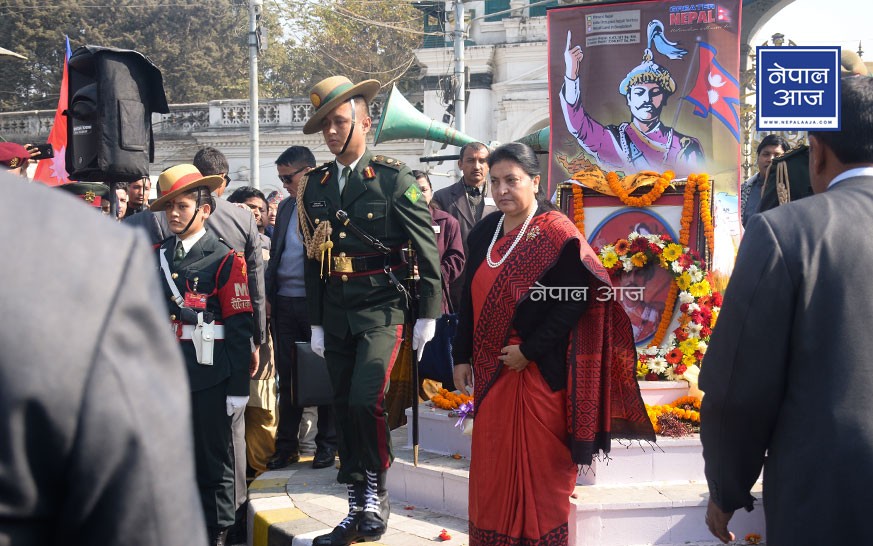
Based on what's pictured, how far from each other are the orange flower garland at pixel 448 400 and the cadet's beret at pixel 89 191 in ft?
11.3

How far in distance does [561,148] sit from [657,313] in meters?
1.83

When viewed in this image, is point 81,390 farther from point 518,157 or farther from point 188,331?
point 188,331

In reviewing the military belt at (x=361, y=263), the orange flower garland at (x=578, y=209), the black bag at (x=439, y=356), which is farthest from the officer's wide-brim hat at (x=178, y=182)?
the orange flower garland at (x=578, y=209)

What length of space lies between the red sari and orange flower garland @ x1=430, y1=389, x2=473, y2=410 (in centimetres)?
192

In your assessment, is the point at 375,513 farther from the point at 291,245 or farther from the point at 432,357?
the point at 291,245

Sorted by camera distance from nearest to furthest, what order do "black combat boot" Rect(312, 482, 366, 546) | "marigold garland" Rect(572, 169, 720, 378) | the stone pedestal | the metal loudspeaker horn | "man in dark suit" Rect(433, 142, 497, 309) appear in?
"black combat boot" Rect(312, 482, 366, 546), the stone pedestal, "marigold garland" Rect(572, 169, 720, 378), "man in dark suit" Rect(433, 142, 497, 309), the metal loudspeaker horn

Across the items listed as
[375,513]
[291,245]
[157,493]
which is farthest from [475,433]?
[157,493]

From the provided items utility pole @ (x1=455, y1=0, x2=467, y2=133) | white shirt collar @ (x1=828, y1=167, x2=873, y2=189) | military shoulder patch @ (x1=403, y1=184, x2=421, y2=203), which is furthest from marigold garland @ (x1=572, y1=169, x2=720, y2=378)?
utility pole @ (x1=455, y1=0, x2=467, y2=133)

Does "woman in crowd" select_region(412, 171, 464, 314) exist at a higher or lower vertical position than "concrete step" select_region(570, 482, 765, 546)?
higher

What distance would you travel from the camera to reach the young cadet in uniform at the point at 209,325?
557cm

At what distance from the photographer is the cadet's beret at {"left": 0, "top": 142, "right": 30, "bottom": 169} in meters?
6.80

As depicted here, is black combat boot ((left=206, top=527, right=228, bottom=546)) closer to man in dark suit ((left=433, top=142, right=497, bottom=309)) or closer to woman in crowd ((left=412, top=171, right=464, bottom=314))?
woman in crowd ((left=412, top=171, right=464, bottom=314))

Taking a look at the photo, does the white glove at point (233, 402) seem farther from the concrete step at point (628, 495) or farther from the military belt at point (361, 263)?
the concrete step at point (628, 495)

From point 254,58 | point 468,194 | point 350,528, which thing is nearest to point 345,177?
point 350,528
